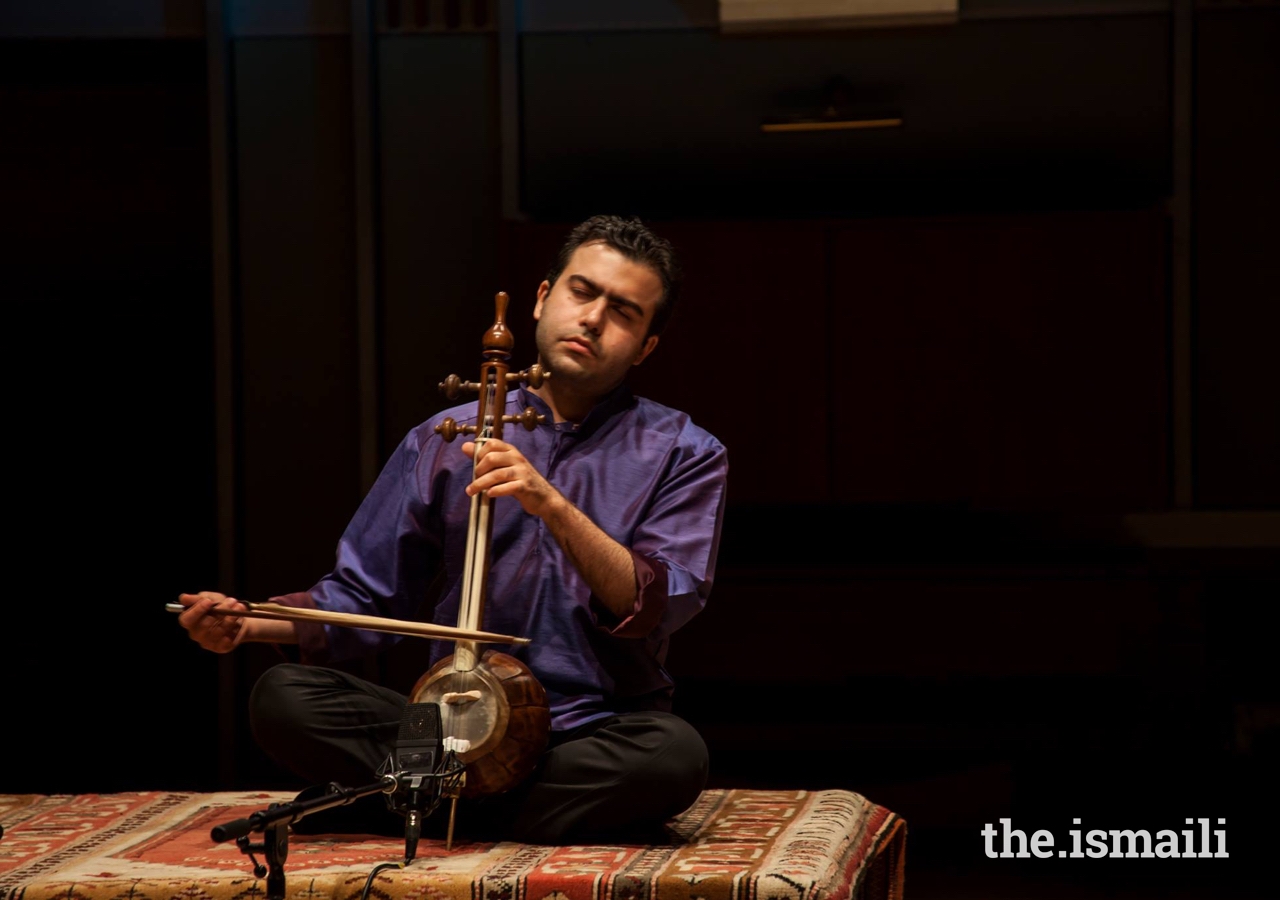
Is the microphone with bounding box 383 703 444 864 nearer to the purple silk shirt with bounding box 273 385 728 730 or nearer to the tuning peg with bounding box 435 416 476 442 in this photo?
the purple silk shirt with bounding box 273 385 728 730

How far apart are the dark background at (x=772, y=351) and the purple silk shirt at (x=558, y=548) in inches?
72.4

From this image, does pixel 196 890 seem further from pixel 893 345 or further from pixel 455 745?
pixel 893 345

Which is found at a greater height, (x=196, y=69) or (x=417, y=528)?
(x=196, y=69)

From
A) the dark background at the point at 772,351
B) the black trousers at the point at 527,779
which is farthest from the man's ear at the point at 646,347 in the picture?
the dark background at the point at 772,351

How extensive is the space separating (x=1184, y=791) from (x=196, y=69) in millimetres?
3988

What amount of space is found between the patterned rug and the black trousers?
53 millimetres

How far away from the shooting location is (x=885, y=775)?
458cm

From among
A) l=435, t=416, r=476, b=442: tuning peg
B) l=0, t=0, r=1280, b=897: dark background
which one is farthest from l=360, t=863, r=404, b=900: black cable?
l=0, t=0, r=1280, b=897: dark background

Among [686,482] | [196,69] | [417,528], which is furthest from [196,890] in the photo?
[196,69]

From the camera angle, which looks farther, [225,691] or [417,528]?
[225,691]

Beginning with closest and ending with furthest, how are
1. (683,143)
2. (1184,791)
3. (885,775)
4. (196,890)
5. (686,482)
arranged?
(196,890) < (686,482) < (1184,791) < (885,775) < (683,143)

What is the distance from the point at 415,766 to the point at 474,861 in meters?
0.16

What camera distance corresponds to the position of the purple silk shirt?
2.48 meters

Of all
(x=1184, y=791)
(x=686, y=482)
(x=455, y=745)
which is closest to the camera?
(x=455, y=745)
